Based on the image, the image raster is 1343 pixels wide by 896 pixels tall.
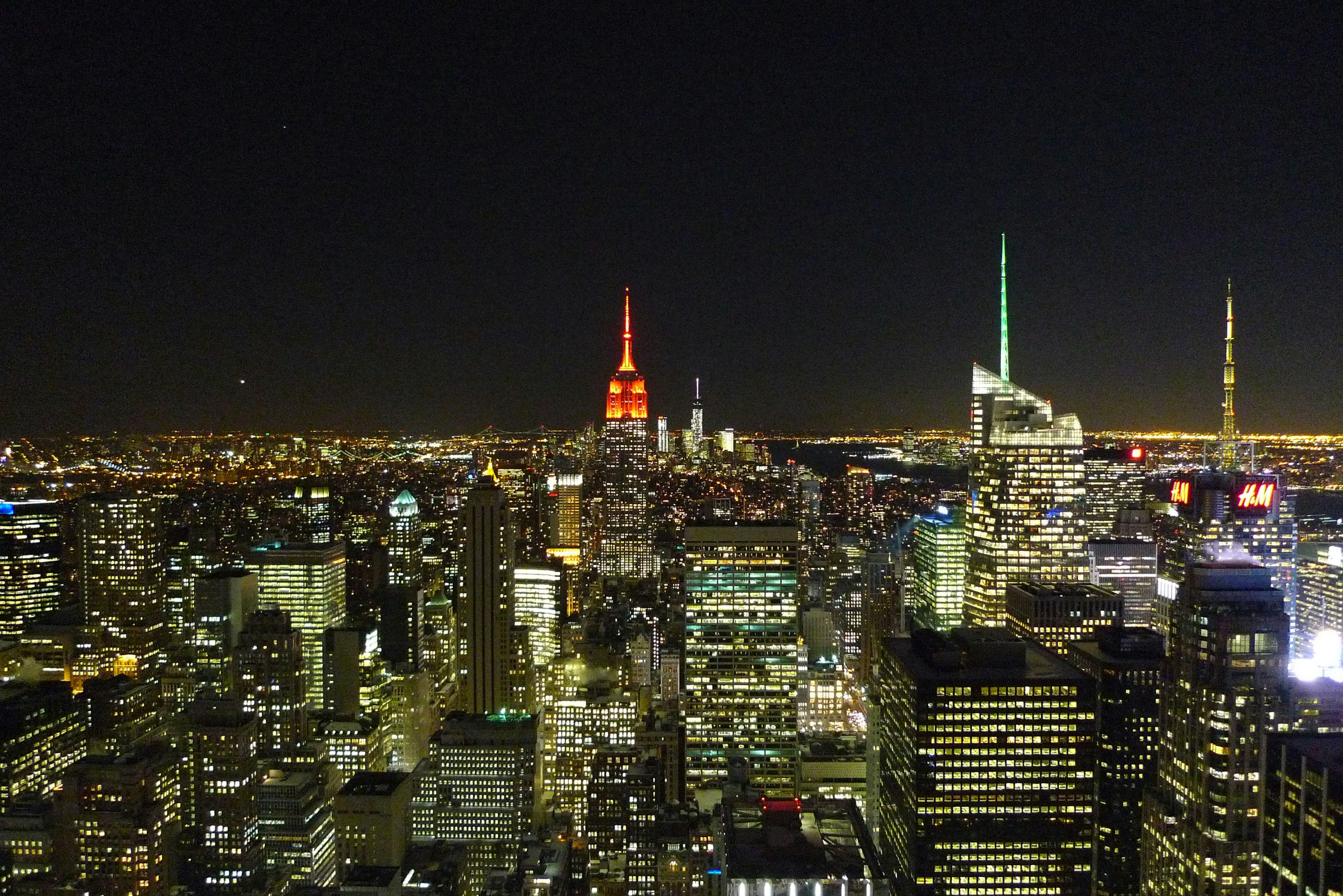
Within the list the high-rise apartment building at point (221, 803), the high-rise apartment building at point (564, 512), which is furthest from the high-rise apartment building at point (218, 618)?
the high-rise apartment building at point (564, 512)

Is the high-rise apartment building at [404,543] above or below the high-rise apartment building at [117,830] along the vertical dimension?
above

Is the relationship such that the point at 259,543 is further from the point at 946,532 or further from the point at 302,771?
the point at 946,532

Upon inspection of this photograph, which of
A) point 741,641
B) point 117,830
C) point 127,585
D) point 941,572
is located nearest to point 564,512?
point 941,572

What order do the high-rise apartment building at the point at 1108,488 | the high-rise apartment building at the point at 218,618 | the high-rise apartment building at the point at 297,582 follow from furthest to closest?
the high-rise apartment building at the point at 1108,488, the high-rise apartment building at the point at 297,582, the high-rise apartment building at the point at 218,618

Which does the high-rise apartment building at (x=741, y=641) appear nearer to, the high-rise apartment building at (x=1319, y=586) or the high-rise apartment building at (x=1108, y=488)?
the high-rise apartment building at (x=1108, y=488)

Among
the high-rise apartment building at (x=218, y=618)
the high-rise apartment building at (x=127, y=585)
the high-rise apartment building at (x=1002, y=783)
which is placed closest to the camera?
the high-rise apartment building at (x=1002, y=783)

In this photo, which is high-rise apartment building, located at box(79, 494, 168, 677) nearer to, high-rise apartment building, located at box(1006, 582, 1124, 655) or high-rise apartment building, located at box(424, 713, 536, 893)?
high-rise apartment building, located at box(424, 713, 536, 893)

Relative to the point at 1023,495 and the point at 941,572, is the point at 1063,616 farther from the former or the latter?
the point at 1023,495
